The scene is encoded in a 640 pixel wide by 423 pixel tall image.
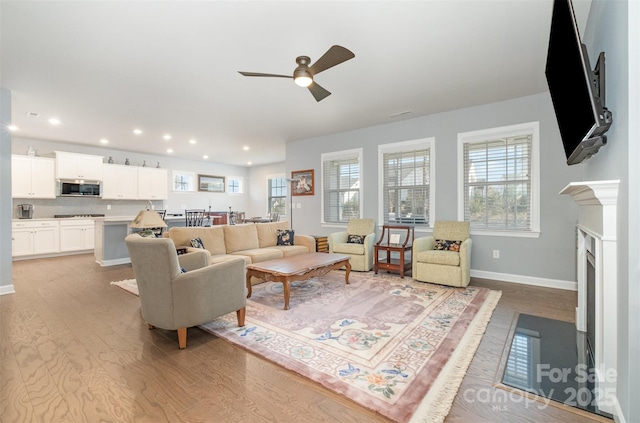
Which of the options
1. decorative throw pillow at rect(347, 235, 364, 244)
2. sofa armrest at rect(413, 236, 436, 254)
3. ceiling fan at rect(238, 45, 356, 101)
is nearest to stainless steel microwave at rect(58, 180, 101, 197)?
decorative throw pillow at rect(347, 235, 364, 244)

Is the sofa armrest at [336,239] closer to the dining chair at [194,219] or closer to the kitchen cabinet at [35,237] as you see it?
the dining chair at [194,219]

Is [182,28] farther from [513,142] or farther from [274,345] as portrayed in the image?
[513,142]

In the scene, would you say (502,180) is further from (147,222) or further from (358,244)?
(147,222)

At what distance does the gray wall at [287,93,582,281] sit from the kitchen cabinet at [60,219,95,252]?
6.71 meters

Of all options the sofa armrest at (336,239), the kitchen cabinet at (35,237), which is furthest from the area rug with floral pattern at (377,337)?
the kitchen cabinet at (35,237)

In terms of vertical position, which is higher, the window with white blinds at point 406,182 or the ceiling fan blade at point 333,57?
the ceiling fan blade at point 333,57

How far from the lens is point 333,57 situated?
2.39 m

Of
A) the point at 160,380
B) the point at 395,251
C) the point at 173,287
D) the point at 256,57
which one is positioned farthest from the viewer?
the point at 395,251

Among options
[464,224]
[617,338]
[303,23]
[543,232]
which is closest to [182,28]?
[303,23]

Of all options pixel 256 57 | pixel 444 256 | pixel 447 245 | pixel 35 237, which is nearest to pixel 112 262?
pixel 35 237

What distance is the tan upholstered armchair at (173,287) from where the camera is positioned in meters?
2.29

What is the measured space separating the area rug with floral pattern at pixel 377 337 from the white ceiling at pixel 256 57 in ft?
8.97

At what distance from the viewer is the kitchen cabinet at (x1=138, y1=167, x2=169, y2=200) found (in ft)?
25.9

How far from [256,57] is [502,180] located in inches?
153
